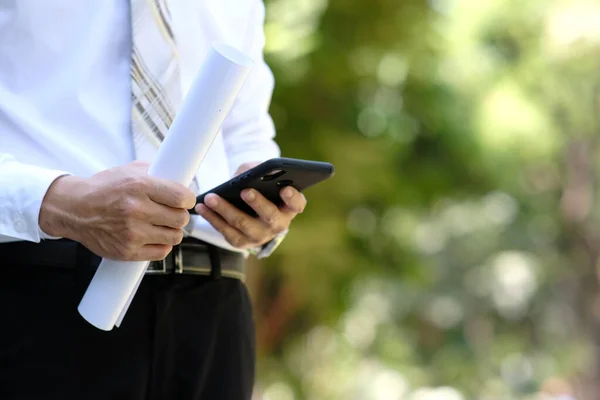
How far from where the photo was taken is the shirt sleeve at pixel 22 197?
3.76 ft

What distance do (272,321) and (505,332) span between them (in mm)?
16399

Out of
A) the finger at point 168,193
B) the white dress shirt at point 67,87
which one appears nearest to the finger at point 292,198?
the white dress shirt at point 67,87

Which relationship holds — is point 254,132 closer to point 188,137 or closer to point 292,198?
Answer: point 292,198

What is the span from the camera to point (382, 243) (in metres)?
4.98

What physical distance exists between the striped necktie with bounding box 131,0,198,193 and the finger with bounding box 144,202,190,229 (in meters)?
0.22

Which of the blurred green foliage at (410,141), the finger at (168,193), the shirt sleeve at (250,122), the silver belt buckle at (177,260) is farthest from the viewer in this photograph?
the blurred green foliage at (410,141)

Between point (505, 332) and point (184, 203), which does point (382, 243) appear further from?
point (505, 332)

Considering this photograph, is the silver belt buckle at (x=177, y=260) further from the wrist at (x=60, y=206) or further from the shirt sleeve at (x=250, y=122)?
the shirt sleeve at (x=250, y=122)

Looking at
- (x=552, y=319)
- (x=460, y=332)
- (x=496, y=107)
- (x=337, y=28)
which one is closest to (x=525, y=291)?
(x=552, y=319)

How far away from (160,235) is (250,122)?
1.82 feet

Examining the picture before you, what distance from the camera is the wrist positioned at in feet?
3.70

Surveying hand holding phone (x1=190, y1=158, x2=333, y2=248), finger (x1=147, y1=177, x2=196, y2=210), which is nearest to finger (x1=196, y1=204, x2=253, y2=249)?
hand holding phone (x1=190, y1=158, x2=333, y2=248)

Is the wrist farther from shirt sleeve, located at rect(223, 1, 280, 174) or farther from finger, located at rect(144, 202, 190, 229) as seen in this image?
shirt sleeve, located at rect(223, 1, 280, 174)

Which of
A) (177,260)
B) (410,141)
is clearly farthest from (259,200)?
(410,141)
